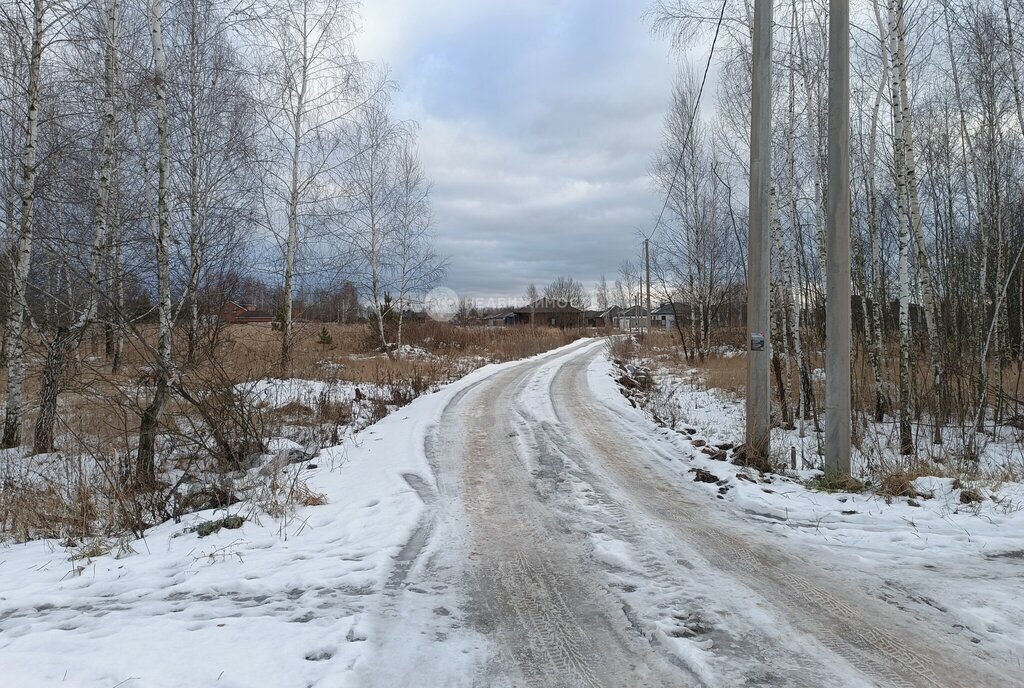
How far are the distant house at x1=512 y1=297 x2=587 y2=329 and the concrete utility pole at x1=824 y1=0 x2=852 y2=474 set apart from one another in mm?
50195

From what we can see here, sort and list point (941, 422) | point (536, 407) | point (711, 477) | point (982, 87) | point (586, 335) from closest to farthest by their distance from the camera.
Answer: point (711, 477), point (941, 422), point (536, 407), point (982, 87), point (586, 335)

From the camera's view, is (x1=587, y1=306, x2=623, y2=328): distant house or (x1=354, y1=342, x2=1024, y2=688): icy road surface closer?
(x1=354, y1=342, x2=1024, y2=688): icy road surface

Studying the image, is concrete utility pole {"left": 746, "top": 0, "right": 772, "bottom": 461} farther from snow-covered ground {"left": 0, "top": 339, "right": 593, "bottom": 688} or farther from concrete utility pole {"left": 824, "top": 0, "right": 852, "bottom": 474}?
snow-covered ground {"left": 0, "top": 339, "right": 593, "bottom": 688}

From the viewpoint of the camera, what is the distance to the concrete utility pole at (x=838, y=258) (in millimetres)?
5539

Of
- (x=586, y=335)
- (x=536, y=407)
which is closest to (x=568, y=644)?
(x=536, y=407)

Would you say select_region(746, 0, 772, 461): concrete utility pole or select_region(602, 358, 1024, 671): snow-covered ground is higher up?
select_region(746, 0, 772, 461): concrete utility pole

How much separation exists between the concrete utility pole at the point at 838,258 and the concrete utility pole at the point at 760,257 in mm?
752

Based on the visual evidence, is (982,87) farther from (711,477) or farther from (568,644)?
(568,644)

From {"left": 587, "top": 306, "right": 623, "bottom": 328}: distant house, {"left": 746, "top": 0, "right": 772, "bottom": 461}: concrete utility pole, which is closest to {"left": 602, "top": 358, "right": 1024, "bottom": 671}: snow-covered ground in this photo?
{"left": 746, "top": 0, "right": 772, "bottom": 461}: concrete utility pole

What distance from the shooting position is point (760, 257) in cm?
633

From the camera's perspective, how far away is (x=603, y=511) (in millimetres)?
5023

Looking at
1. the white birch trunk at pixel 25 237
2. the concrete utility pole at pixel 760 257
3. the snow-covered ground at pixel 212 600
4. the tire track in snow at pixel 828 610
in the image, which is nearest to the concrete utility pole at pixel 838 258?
the concrete utility pole at pixel 760 257

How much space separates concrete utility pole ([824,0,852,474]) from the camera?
5.54 m

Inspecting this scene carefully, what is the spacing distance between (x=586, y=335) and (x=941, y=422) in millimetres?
44721
